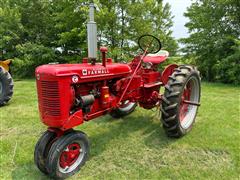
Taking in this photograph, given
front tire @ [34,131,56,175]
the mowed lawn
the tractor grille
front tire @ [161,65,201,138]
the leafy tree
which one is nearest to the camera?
the tractor grille

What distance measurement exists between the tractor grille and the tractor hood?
108mm

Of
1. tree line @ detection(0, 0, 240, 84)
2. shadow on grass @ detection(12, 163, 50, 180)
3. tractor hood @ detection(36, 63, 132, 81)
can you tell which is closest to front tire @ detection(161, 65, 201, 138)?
tractor hood @ detection(36, 63, 132, 81)

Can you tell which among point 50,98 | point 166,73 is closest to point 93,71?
point 50,98

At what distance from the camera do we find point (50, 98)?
2.67m

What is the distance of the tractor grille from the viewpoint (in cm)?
263

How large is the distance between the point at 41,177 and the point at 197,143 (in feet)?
6.92

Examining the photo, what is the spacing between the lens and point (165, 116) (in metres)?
3.47

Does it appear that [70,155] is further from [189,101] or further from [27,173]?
[189,101]

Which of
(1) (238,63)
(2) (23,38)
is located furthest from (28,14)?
(1) (238,63)

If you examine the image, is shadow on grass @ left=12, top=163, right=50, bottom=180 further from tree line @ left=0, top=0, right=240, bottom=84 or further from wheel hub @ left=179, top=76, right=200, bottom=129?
tree line @ left=0, top=0, right=240, bottom=84

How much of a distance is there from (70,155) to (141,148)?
1059 millimetres

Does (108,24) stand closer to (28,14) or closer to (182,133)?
(28,14)

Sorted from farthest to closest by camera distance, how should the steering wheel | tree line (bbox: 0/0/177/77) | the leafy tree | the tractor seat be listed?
tree line (bbox: 0/0/177/77) → the leafy tree → the tractor seat → the steering wheel

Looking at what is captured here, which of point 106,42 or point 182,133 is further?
point 106,42
